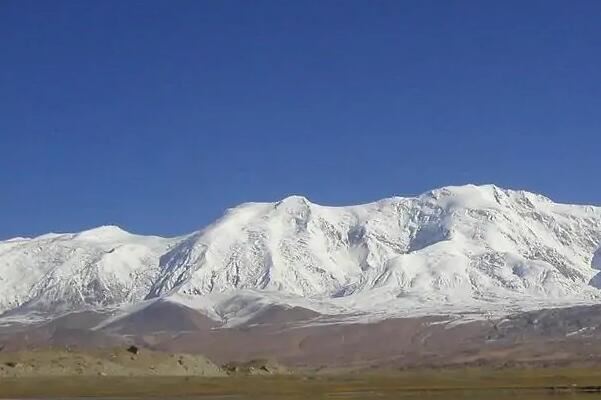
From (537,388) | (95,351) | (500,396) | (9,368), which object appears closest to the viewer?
(500,396)

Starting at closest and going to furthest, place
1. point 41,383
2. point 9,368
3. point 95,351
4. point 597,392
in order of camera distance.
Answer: point 597,392, point 41,383, point 9,368, point 95,351

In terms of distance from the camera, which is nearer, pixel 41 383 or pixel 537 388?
pixel 537 388

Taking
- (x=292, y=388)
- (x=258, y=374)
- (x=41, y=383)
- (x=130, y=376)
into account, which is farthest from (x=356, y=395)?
(x=258, y=374)

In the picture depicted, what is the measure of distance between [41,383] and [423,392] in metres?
55.0

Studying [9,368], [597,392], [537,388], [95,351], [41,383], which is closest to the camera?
[597,392]

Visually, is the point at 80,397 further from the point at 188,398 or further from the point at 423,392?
the point at 423,392

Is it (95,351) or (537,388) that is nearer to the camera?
(537,388)

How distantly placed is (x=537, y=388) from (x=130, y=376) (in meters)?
74.3

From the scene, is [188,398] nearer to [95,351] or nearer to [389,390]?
[389,390]

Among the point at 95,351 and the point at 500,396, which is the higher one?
the point at 95,351

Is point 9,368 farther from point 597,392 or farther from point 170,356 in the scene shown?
point 597,392

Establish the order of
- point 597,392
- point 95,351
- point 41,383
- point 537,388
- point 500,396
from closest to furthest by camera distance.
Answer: point 500,396, point 597,392, point 537,388, point 41,383, point 95,351

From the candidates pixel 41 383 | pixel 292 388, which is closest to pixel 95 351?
pixel 41 383

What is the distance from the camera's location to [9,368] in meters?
168
